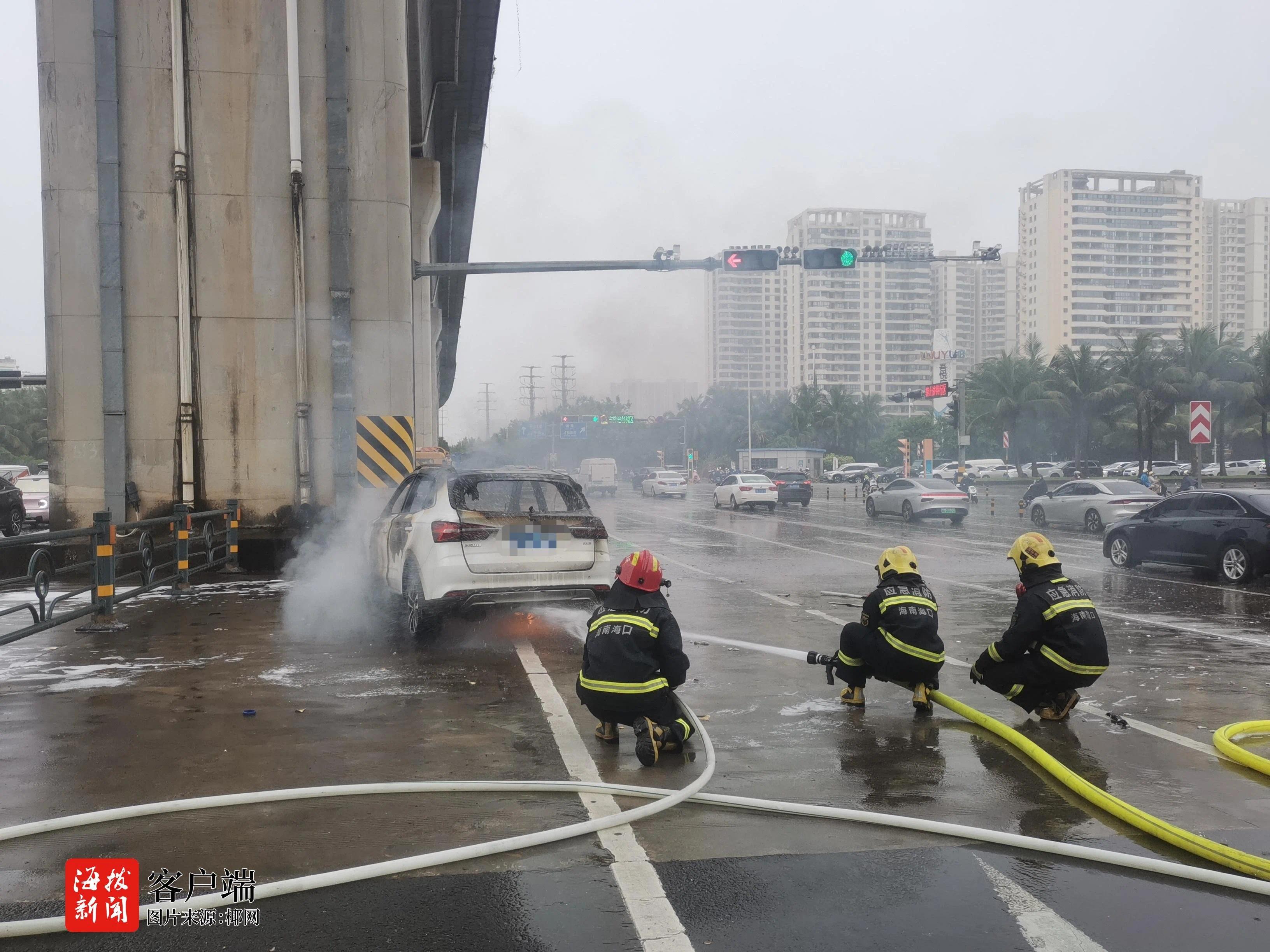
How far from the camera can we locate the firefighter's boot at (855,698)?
22.7 ft

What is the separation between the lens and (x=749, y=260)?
2130 centimetres

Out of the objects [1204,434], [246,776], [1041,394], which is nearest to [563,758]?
[246,776]

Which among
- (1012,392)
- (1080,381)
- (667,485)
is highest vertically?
(1080,381)

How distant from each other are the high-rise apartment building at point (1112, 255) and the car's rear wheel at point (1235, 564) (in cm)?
12252

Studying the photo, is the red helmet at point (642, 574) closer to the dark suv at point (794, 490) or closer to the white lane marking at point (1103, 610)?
the white lane marking at point (1103, 610)

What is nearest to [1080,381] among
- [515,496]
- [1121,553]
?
[1121,553]

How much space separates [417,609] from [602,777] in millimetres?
4296

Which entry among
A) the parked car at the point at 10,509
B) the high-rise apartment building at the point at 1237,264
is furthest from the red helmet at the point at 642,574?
the high-rise apartment building at the point at 1237,264

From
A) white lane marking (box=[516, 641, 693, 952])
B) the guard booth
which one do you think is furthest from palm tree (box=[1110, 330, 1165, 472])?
white lane marking (box=[516, 641, 693, 952])

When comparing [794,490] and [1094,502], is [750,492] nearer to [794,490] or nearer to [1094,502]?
[794,490]

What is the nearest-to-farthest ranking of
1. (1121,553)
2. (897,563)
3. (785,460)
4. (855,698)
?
(897,563)
(855,698)
(1121,553)
(785,460)

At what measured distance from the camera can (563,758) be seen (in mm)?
5633

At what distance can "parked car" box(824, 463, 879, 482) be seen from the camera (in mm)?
74188

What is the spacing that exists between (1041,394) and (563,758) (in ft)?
210
